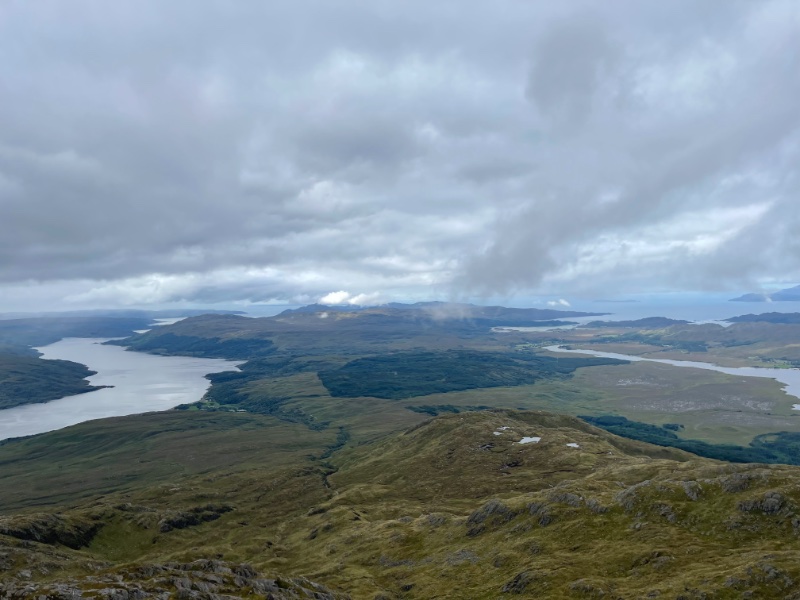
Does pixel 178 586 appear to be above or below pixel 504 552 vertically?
above

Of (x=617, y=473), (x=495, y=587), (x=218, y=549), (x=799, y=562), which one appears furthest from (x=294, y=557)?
(x=799, y=562)

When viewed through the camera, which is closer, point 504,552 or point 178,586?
point 178,586

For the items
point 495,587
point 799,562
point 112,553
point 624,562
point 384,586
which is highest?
point 799,562

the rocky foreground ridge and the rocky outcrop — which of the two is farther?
the rocky foreground ridge

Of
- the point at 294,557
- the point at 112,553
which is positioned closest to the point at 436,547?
the point at 294,557

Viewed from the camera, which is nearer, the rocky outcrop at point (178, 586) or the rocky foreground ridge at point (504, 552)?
the rocky outcrop at point (178, 586)

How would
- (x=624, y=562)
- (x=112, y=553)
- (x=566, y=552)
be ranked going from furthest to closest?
(x=112, y=553) → (x=566, y=552) → (x=624, y=562)

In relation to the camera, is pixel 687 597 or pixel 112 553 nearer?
pixel 687 597

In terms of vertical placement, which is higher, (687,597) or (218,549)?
(687,597)

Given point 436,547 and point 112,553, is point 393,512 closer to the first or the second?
point 436,547

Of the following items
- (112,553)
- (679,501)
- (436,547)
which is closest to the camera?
(679,501)
